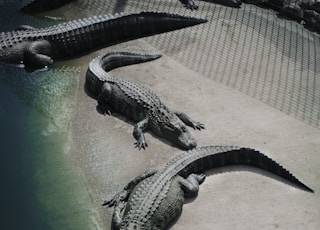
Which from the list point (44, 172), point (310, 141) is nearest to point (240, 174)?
point (310, 141)

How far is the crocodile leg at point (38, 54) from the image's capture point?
8.25 m

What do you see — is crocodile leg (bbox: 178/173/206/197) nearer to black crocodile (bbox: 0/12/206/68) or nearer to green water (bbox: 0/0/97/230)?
green water (bbox: 0/0/97/230)

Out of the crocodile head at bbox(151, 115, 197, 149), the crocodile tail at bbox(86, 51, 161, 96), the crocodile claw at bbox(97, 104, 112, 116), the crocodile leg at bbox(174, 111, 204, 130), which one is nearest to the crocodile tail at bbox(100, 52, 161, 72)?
the crocodile tail at bbox(86, 51, 161, 96)

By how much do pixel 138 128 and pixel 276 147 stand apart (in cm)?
176

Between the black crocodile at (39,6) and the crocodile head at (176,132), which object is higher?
the crocodile head at (176,132)

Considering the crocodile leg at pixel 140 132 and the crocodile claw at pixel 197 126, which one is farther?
the crocodile claw at pixel 197 126

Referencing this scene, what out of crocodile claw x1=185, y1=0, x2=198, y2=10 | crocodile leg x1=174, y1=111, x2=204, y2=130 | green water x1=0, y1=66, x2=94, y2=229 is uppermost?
crocodile claw x1=185, y1=0, x2=198, y2=10

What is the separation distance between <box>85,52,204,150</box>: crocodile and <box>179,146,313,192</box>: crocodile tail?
1.50 ft

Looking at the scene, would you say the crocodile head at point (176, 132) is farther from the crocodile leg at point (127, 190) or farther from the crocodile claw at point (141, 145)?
the crocodile leg at point (127, 190)

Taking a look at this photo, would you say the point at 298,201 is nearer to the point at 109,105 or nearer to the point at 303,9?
the point at 109,105

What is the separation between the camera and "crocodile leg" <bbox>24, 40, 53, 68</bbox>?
8250 mm

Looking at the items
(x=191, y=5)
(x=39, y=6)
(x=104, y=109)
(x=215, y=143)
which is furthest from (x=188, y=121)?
(x=39, y=6)

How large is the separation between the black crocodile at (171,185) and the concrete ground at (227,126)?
118 mm

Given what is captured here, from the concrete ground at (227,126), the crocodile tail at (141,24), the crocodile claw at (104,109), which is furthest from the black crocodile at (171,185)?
the crocodile tail at (141,24)
